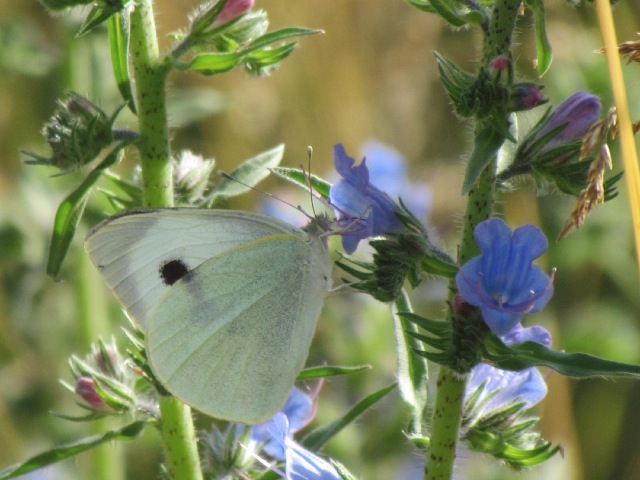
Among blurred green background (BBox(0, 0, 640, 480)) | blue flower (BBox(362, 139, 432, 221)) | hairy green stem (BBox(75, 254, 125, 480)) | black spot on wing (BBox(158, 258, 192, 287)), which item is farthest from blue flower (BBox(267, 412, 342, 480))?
blue flower (BBox(362, 139, 432, 221))

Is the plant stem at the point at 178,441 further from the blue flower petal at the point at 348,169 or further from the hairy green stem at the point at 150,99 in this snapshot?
the blue flower petal at the point at 348,169

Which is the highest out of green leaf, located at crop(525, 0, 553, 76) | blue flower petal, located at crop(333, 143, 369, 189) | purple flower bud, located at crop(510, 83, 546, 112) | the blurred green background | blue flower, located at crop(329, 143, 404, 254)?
green leaf, located at crop(525, 0, 553, 76)

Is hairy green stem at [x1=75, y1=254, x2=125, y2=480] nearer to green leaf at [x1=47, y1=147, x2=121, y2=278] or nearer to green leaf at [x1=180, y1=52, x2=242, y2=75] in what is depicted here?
green leaf at [x1=47, y1=147, x2=121, y2=278]

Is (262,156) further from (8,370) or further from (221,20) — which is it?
(8,370)

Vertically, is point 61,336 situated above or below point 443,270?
below

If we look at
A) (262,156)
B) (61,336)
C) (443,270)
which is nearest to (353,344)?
(61,336)
